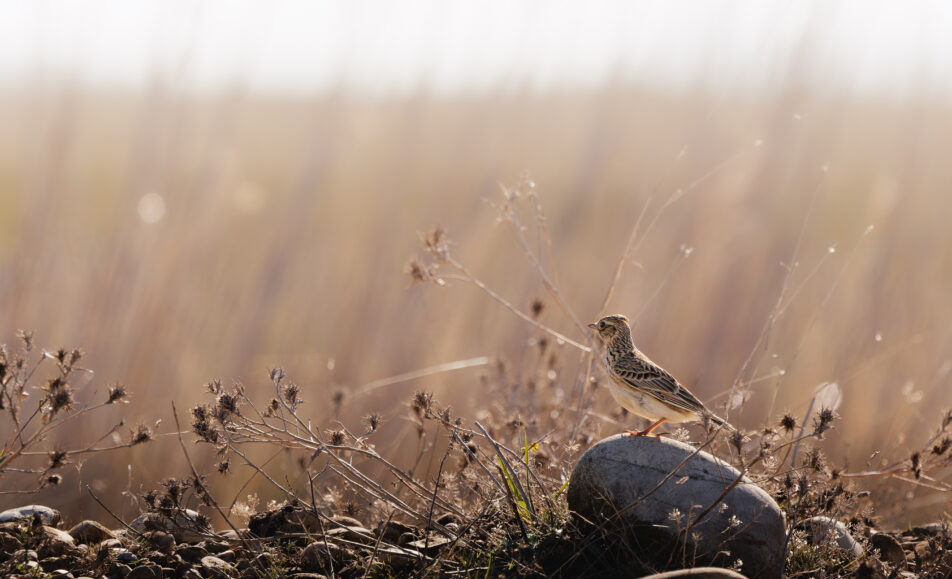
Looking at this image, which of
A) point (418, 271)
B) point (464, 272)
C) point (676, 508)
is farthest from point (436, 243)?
point (464, 272)

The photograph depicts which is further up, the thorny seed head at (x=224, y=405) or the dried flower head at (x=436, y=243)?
the dried flower head at (x=436, y=243)

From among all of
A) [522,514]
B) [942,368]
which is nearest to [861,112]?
[942,368]

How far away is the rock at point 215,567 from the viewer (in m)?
2.28

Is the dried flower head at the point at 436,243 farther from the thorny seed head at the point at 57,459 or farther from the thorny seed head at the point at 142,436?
the thorny seed head at the point at 57,459

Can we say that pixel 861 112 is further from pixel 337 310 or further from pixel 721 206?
pixel 337 310

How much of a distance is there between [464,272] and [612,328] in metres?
1.68

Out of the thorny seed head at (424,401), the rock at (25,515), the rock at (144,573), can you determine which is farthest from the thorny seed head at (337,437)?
the rock at (25,515)

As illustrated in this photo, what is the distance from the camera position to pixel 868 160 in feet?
23.1

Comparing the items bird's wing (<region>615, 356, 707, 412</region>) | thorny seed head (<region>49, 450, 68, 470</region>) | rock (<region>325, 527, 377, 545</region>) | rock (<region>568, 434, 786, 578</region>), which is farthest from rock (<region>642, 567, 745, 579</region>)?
thorny seed head (<region>49, 450, 68, 470</region>)

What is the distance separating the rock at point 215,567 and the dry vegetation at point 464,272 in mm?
1218

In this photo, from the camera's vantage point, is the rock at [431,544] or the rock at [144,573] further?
the rock at [431,544]

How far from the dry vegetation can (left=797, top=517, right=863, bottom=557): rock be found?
0.92m

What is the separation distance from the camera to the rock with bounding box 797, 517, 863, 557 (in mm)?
2473

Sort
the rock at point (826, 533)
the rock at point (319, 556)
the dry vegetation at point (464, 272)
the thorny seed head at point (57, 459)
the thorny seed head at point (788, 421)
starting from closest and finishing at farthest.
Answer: the thorny seed head at point (57, 459) < the thorny seed head at point (788, 421) < the rock at point (319, 556) < the rock at point (826, 533) < the dry vegetation at point (464, 272)
